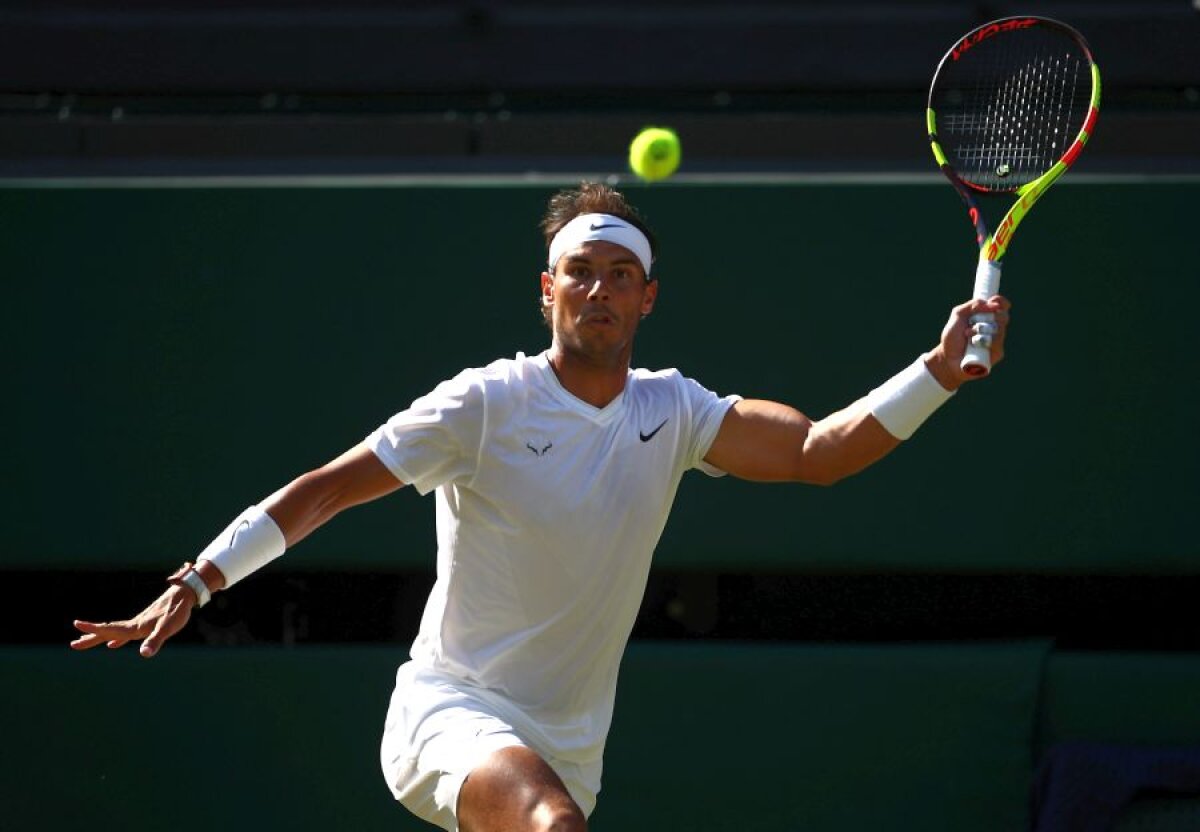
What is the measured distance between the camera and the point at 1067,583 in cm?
539

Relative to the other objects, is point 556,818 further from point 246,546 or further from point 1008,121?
point 1008,121

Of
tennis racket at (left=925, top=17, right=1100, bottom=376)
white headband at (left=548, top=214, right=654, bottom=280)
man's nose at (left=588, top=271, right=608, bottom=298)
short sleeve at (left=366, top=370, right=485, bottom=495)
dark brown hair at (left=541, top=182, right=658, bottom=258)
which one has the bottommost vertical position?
short sleeve at (left=366, top=370, right=485, bottom=495)

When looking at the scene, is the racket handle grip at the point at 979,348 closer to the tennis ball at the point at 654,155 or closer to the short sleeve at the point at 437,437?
the short sleeve at the point at 437,437

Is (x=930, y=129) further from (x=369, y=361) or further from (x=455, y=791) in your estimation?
(x=369, y=361)

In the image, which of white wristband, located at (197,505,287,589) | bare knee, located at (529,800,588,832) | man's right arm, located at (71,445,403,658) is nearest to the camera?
Answer: bare knee, located at (529,800,588,832)

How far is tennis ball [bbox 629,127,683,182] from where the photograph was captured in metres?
5.23

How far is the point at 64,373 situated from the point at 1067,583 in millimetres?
2829

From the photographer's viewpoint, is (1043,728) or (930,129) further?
(1043,728)

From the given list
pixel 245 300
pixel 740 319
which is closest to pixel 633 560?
pixel 740 319

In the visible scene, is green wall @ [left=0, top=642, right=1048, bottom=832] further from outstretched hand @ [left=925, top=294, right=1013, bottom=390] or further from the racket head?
outstretched hand @ [left=925, top=294, right=1013, bottom=390]

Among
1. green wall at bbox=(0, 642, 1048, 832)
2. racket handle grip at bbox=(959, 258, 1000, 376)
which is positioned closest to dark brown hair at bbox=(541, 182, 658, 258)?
Result: racket handle grip at bbox=(959, 258, 1000, 376)

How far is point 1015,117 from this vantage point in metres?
4.59

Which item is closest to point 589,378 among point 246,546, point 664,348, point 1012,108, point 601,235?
point 601,235

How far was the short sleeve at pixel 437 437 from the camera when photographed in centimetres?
376
